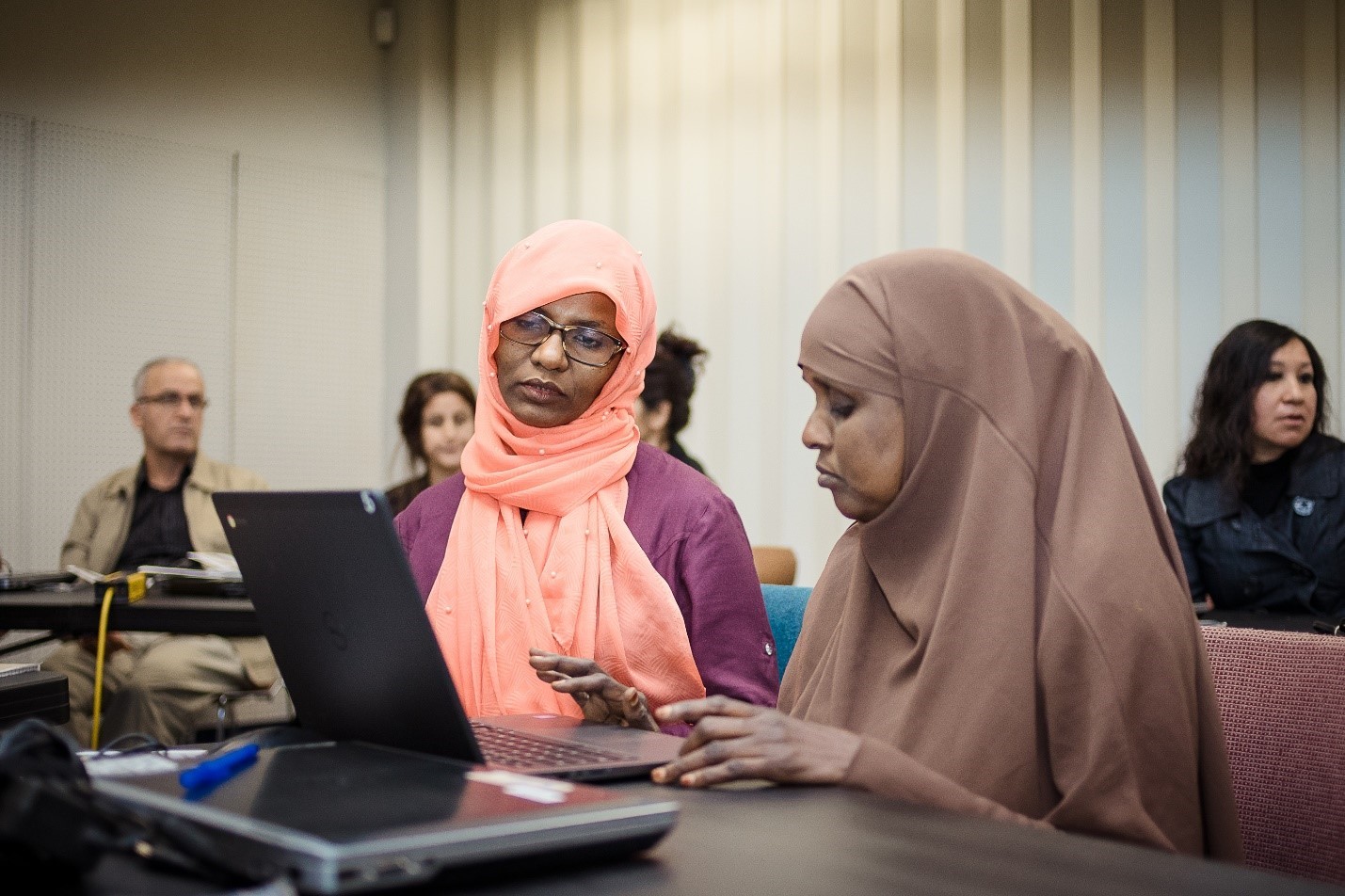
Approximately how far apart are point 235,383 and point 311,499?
14.1ft

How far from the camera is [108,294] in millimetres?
4746

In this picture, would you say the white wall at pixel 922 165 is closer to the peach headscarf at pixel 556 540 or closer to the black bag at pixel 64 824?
the peach headscarf at pixel 556 540

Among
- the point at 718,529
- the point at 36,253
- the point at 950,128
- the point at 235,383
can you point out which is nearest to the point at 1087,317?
the point at 950,128

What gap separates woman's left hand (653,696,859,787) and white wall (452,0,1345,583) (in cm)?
300

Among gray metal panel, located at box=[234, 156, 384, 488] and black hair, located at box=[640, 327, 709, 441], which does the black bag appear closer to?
black hair, located at box=[640, 327, 709, 441]

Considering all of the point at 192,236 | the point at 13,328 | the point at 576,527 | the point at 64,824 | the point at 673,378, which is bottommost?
the point at 64,824

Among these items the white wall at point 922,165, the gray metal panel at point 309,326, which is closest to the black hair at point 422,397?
the white wall at point 922,165

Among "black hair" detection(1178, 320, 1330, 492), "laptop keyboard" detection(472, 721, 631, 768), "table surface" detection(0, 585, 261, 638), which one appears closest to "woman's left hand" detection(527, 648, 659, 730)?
"laptop keyboard" detection(472, 721, 631, 768)

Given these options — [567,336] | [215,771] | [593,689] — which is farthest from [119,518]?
[215,771]

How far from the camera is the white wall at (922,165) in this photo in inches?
142

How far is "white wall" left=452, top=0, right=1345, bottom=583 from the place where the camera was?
3.62m

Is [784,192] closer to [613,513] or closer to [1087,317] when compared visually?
[1087,317]

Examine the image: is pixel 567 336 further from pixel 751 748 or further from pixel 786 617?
pixel 751 748

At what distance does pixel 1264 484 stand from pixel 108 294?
13.0 ft
